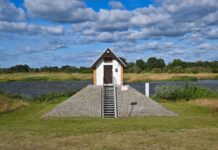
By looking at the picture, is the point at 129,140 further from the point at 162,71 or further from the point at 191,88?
the point at 162,71

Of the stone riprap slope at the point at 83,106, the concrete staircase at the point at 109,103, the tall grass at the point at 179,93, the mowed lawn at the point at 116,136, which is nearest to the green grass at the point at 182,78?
the tall grass at the point at 179,93

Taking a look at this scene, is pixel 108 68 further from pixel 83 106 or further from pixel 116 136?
pixel 116 136

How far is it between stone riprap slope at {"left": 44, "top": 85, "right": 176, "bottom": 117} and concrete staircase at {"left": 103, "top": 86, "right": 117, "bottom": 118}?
1.43 ft

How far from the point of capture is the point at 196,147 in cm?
1625

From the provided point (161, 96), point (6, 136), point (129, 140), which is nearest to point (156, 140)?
point (129, 140)

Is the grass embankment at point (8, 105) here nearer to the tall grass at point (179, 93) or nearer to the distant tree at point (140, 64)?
the tall grass at point (179, 93)

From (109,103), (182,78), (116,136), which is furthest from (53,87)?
(116,136)

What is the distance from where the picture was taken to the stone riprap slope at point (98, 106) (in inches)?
1240

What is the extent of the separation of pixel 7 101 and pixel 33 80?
77.1 meters

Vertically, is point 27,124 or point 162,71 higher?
point 162,71

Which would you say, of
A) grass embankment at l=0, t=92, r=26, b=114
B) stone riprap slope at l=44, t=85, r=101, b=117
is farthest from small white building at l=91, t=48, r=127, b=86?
grass embankment at l=0, t=92, r=26, b=114

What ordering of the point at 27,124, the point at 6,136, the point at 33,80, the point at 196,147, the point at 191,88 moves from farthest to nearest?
the point at 33,80, the point at 191,88, the point at 27,124, the point at 6,136, the point at 196,147

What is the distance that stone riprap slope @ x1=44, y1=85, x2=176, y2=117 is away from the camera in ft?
103

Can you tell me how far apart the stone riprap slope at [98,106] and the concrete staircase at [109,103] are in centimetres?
Result: 44
